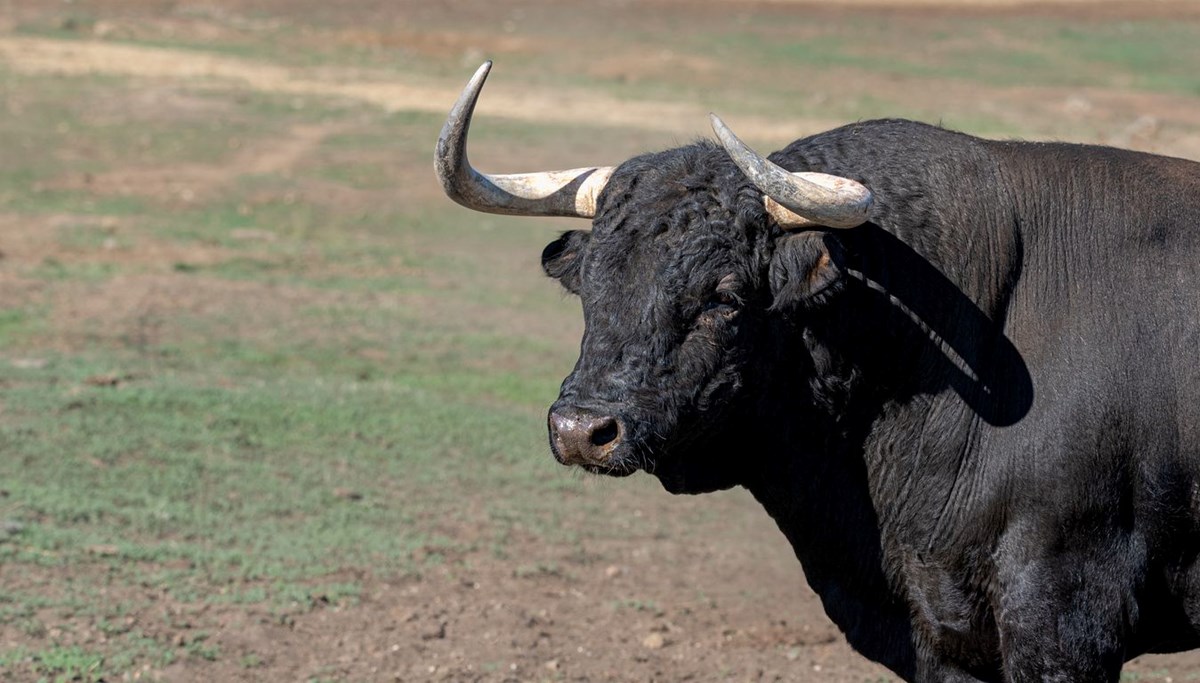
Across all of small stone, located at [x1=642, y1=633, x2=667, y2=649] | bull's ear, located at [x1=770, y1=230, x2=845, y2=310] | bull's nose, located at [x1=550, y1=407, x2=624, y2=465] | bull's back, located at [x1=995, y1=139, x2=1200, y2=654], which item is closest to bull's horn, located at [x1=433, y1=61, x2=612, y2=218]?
bull's ear, located at [x1=770, y1=230, x2=845, y2=310]

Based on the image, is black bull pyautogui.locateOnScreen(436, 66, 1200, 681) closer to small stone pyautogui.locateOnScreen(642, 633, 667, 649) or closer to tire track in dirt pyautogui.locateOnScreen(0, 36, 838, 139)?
small stone pyautogui.locateOnScreen(642, 633, 667, 649)

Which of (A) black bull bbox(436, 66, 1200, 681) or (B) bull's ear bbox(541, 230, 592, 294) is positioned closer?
(A) black bull bbox(436, 66, 1200, 681)

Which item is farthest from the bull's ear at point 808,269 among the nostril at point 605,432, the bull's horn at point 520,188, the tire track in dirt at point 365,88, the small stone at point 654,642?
the tire track in dirt at point 365,88

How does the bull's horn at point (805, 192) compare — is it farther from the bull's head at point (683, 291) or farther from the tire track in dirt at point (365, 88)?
the tire track in dirt at point (365, 88)

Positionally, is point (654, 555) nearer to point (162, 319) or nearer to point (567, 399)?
point (567, 399)

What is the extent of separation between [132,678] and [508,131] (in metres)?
18.1

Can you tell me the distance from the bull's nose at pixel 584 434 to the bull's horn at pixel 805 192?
0.87 m

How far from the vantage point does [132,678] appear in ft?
22.5

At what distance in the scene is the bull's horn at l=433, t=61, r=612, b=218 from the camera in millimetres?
5504

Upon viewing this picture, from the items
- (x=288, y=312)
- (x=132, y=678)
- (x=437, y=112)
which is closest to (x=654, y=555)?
(x=132, y=678)

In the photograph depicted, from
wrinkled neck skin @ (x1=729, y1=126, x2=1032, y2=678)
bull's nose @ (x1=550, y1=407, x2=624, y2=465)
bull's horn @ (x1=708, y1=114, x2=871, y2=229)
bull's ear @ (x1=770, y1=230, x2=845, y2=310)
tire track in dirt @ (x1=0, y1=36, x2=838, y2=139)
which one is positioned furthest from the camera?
tire track in dirt @ (x1=0, y1=36, x2=838, y2=139)

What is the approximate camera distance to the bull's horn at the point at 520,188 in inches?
217

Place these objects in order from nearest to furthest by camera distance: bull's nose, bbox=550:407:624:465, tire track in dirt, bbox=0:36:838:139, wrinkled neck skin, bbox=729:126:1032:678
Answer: bull's nose, bbox=550:407:624:465, wrinkled neck skin, bbox=729:126:1032:678, tire track in dirt, bbox=0:36:838:139

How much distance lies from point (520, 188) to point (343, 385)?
6292mm
